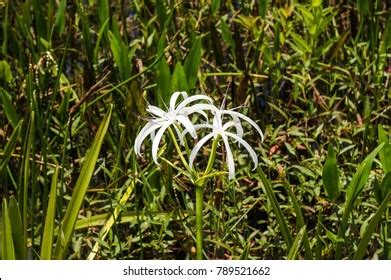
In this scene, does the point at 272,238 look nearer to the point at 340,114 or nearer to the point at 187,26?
the point at 340,114

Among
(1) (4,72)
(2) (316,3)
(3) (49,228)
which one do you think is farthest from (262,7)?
(3) (49,228)

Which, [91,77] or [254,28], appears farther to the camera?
[254,28]

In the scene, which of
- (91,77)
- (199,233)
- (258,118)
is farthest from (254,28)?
(199,233)

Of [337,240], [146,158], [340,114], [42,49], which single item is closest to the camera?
[337,240]

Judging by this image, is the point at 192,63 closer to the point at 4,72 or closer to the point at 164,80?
the point at 164,80

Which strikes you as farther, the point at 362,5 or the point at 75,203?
the point at 362,5

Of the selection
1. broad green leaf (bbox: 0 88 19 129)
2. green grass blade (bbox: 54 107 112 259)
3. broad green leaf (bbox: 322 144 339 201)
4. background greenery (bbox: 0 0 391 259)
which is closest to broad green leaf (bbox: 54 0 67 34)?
background greenery (bbox: 0 0 391 259)
